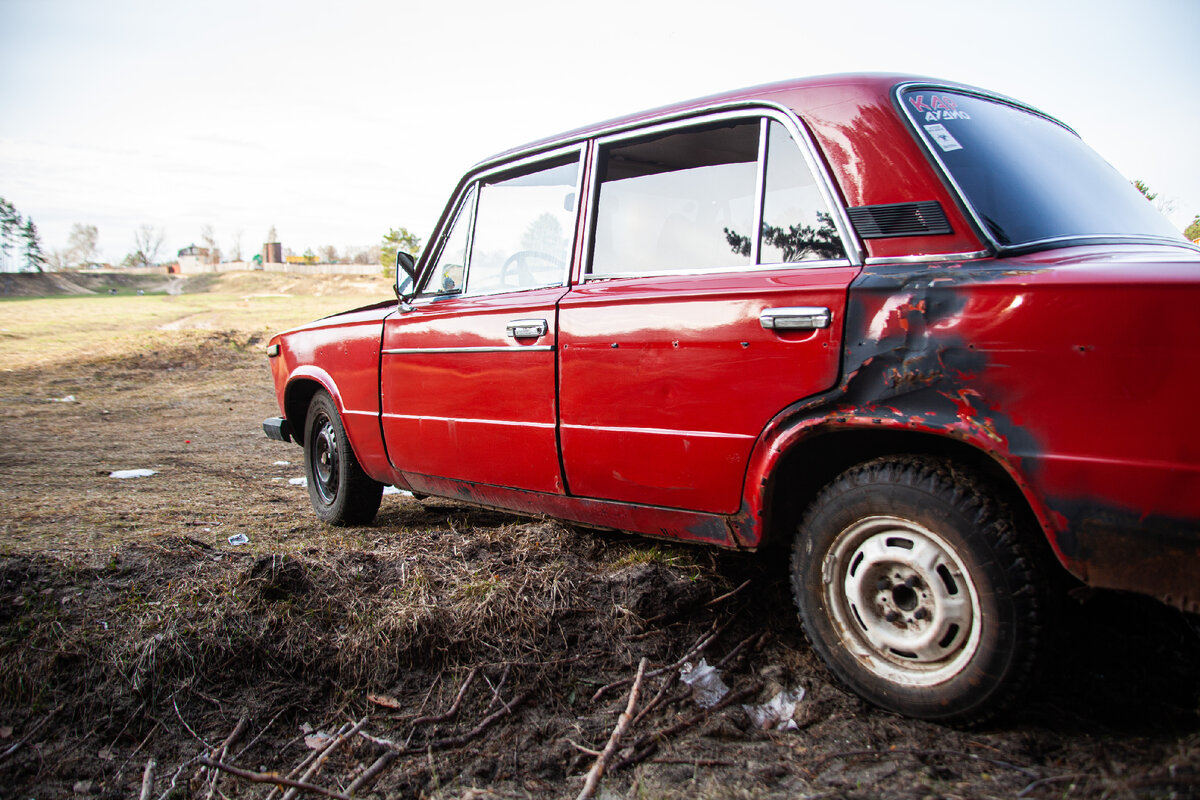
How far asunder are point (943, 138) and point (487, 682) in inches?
84.2

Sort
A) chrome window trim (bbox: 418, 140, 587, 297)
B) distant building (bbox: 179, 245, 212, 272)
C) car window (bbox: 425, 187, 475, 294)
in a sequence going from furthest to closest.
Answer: distant building (bbox: 179, 245, 212, 272)
car window (bbox: 425, 187, 475, 294)
chrome window trim (bbox: 418, 140, 587, 297)

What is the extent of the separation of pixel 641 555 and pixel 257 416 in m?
7.98

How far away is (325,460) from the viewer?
4613 millimetres

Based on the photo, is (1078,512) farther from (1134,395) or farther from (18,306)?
(18,306)

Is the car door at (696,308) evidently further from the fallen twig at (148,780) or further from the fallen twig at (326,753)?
the fallen twig at (148,780)

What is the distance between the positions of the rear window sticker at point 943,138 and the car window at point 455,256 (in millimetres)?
2163

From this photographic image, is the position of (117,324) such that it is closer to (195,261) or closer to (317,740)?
(317,740)

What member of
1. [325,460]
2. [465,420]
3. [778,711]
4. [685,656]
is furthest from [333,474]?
[778,711]

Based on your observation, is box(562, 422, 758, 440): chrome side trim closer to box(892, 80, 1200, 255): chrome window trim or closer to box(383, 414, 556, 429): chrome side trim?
box(383, 414, 556, 429): chrome side trim

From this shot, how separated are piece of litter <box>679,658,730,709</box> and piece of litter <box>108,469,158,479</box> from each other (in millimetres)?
5021

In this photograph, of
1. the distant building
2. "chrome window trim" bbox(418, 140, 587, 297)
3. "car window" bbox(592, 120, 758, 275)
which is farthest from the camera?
the distant building

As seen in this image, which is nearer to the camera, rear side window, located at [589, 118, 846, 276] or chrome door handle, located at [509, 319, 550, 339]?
rear side window, located at [589, 118, 846, 276]

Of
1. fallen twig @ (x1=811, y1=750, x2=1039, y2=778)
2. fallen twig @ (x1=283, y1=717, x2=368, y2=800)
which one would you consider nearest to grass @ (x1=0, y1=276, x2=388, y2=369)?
fallen twig @ (x1=283, y1=717, x2=368, y2=800)

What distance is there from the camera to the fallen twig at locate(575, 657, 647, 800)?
202 centimetres
